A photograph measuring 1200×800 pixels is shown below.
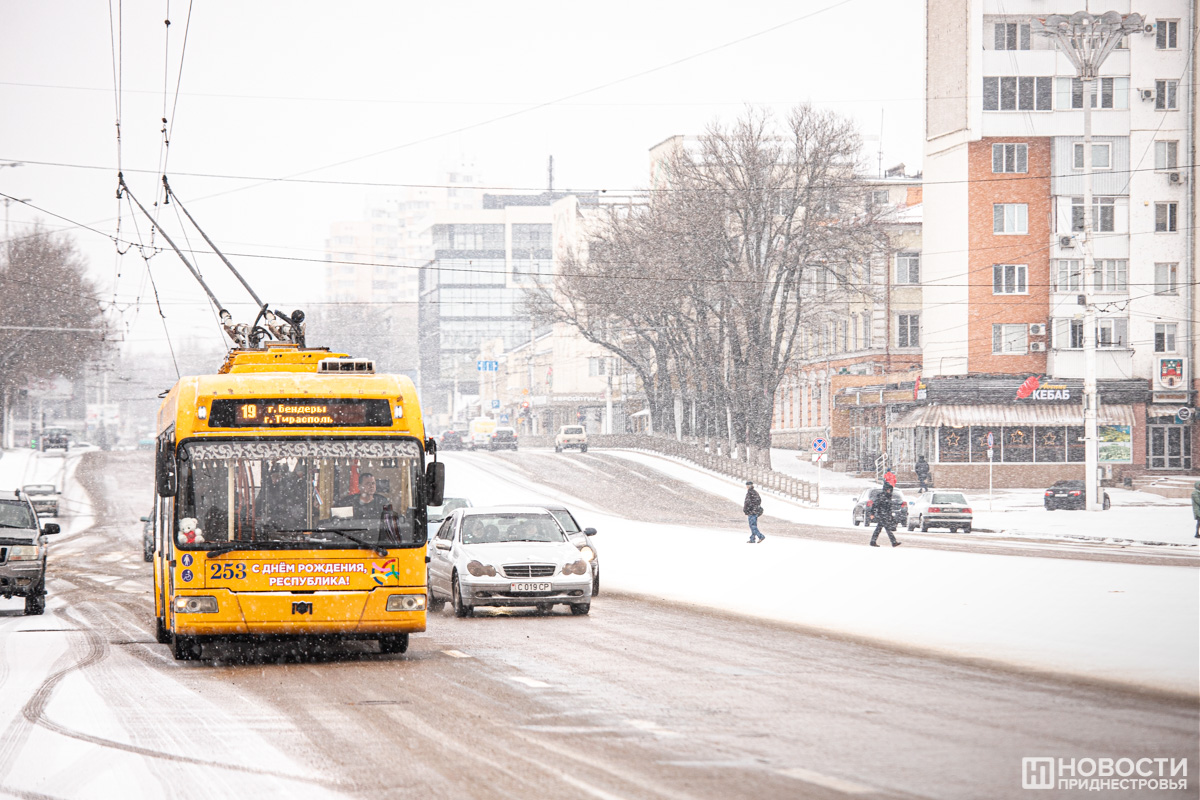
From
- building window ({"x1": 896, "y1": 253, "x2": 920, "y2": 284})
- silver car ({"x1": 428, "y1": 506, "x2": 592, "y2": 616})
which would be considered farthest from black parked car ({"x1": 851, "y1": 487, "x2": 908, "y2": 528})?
building window ({"x1": 896, "y1": 253, "x2": 920, "y2": 284})

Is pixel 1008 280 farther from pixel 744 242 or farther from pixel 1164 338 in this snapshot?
pixel 744 242

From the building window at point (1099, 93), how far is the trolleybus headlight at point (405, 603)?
205 feet

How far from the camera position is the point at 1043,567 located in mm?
21547

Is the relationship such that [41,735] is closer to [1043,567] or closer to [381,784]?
[381,784]

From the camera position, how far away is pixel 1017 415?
67.5 metres

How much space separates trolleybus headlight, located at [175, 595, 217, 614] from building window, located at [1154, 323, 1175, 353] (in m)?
62.1

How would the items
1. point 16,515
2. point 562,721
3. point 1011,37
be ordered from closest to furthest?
1. point 562,721
2. point 16,515
3. point 1011,37

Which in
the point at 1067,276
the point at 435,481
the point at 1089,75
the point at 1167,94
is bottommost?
the point at 435,481

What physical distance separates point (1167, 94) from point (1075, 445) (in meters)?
16.9

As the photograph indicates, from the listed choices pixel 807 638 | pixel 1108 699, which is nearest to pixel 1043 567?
pixel 807 638

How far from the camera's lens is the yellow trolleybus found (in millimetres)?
14023

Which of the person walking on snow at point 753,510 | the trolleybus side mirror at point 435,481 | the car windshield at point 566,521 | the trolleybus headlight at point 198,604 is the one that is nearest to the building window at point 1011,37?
the person walking on snow at point 753,510

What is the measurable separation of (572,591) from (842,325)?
69715mm

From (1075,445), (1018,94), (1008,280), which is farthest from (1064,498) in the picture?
(1018,94)
